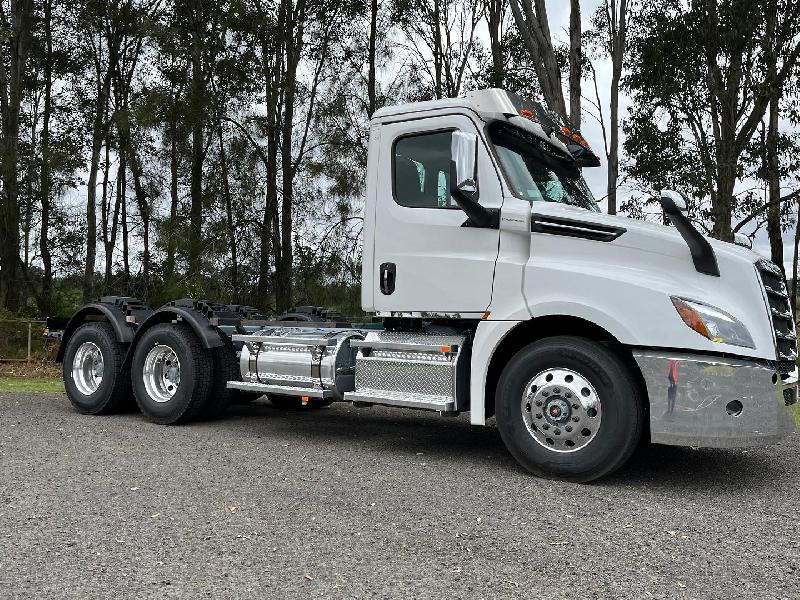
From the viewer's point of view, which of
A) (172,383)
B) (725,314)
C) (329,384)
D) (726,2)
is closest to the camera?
(725,314)

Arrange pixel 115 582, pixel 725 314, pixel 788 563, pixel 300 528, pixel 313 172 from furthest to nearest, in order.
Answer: pixel 313 172 < pixel 725 314 < pixel 300 528 < pixel 788 563 < pixel 115 582

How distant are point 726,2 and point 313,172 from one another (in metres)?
12.5

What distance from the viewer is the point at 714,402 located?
534 cm

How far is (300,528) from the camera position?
4.48 metres

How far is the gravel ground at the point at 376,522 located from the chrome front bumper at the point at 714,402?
1.41 feet

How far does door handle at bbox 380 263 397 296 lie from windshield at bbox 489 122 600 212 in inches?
49.1

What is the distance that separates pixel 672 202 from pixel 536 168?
1406 mm

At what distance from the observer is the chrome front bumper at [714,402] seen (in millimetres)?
5324

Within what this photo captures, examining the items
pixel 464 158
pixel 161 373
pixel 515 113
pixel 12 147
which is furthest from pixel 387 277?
pixel 12 147

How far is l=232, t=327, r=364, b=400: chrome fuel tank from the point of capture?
23.3 ft

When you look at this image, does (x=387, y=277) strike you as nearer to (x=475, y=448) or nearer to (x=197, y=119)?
(x=475, y=448)

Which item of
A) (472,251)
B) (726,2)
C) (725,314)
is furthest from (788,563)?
(726,2)

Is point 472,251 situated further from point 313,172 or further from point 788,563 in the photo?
point 313,172

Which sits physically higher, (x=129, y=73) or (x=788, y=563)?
(x=129, y=73)
